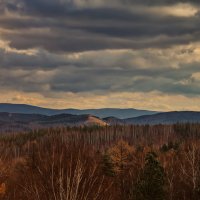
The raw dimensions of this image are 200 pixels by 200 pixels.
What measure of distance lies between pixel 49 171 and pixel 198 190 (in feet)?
62.5

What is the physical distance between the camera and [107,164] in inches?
2699

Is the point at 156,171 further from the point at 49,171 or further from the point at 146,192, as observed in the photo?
Answer: the point at 49,171

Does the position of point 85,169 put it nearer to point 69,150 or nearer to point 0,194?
point 69,150

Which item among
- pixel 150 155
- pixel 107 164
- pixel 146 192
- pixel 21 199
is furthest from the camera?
pixel 107 164

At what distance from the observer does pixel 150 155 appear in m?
33.2

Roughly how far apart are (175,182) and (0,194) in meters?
22.8

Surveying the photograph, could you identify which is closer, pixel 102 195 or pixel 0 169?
pixel 102 195

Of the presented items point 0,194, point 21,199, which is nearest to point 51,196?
point 21,199

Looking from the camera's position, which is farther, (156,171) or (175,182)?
(175,182)

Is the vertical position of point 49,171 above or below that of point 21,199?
above

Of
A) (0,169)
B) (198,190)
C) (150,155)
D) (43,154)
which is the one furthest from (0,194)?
(198,190)

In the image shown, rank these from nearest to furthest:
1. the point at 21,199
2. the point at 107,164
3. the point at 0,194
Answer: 1. the point at 21,199
2. the point at 0,194
3. the point at 107,164

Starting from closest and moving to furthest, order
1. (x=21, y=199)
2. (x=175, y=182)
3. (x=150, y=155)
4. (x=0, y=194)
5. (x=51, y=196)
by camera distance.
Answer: (x=51, y=196)
(x=21, y=199)
(x=0, y=194)
(x=150, y=155)
(x=175, y=182)

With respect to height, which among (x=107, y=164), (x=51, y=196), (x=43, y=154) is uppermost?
(x=43, y=154)
